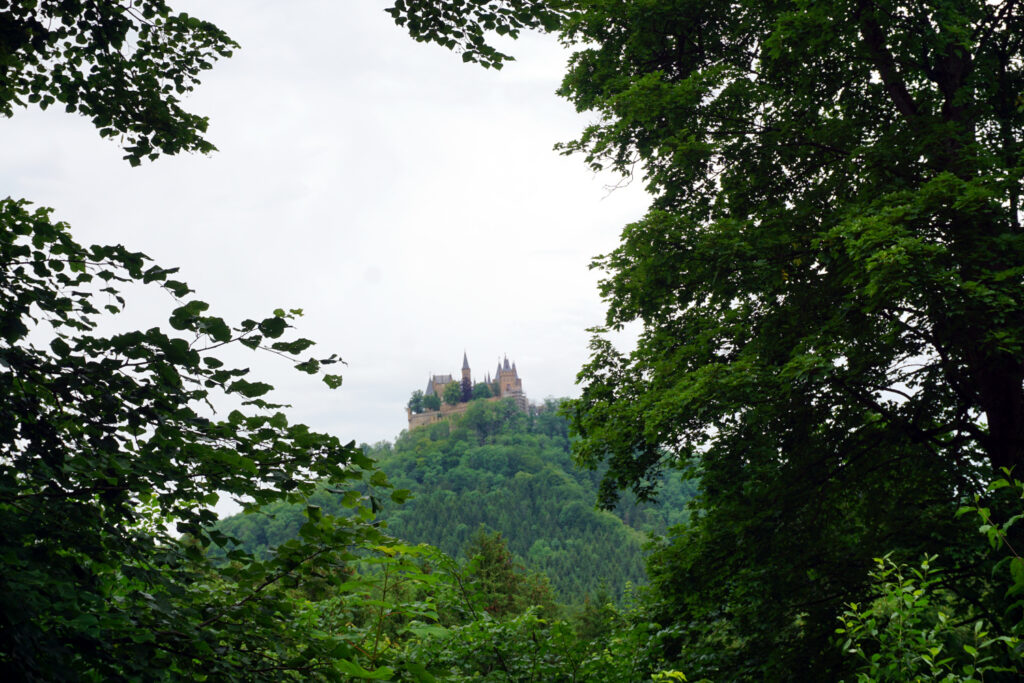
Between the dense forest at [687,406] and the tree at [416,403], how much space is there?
14765 cm

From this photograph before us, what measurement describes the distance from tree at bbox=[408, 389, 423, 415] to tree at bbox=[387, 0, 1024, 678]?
148413 millimetres

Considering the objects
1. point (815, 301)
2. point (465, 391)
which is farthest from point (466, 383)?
point (815, 301)

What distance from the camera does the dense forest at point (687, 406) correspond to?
267 centimetres

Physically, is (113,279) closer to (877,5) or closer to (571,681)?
(571,681)

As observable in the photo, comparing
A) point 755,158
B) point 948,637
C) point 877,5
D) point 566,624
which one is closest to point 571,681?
point 566,624

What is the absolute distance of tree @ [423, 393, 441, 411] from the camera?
15362cm

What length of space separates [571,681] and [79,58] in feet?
18.7

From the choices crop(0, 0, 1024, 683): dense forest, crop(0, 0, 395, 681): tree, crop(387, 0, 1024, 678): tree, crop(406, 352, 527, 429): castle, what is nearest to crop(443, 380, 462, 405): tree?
crop(406, 352, 527, 429): castle

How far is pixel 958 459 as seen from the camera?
7.21 meters

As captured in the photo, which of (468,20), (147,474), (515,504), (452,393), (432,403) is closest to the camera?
(147,474)

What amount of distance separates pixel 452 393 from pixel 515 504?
143 feet

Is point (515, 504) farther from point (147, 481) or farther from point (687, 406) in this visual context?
point (147, 481)

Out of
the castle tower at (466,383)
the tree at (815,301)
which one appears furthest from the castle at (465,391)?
the tree at (815,301)

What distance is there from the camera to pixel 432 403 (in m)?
155
